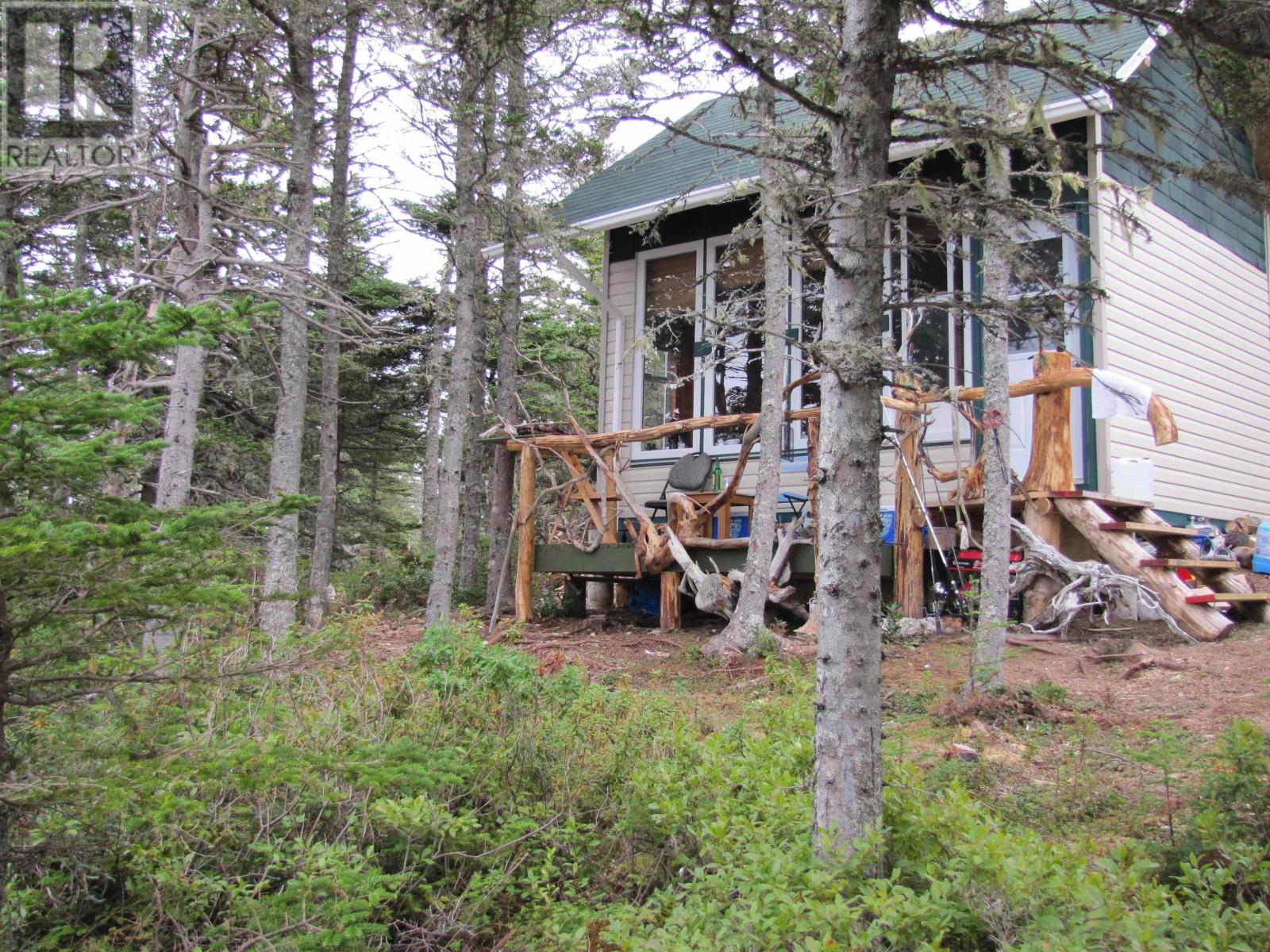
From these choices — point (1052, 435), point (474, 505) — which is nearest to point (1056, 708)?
point (1052, 435)

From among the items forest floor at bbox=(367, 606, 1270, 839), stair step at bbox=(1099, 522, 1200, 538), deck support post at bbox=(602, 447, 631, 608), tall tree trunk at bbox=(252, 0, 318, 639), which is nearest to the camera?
forest floor at bbox=(367, 606, 1270, 839)

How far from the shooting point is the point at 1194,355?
1035cm

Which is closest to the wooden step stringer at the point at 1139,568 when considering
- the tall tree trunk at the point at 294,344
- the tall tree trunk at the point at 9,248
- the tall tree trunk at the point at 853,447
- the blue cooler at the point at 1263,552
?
the blue cooler at the point at 1263,552

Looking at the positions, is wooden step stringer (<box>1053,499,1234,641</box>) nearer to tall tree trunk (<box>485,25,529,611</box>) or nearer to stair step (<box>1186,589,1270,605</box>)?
stair step (<box>1186,589,1270,605</box>)

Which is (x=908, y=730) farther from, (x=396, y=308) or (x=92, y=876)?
(x=396, y=308)

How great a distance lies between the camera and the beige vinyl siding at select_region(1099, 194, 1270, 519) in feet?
29.8

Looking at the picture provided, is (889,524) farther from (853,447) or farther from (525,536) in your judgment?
(853,447)

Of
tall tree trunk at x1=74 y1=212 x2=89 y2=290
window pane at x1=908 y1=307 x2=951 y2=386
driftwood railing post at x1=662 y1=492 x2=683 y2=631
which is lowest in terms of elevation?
driftwood railing post at x1=662 y1=492 x2=683 y2=631

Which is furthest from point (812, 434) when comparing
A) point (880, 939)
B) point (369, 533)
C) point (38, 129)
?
point (369, 533)

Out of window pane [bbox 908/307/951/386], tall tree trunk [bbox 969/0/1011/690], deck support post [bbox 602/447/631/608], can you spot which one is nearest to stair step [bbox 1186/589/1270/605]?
tall tree trunk [bbox 969/0/1011/690]

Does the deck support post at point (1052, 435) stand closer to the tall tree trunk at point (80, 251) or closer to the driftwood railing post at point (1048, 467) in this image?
the driftwood railing post at point (1048, 467)

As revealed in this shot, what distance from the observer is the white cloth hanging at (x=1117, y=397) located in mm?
7543

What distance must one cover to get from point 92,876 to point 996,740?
4407 mm

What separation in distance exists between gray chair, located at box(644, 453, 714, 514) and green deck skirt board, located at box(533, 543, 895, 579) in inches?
27.0
